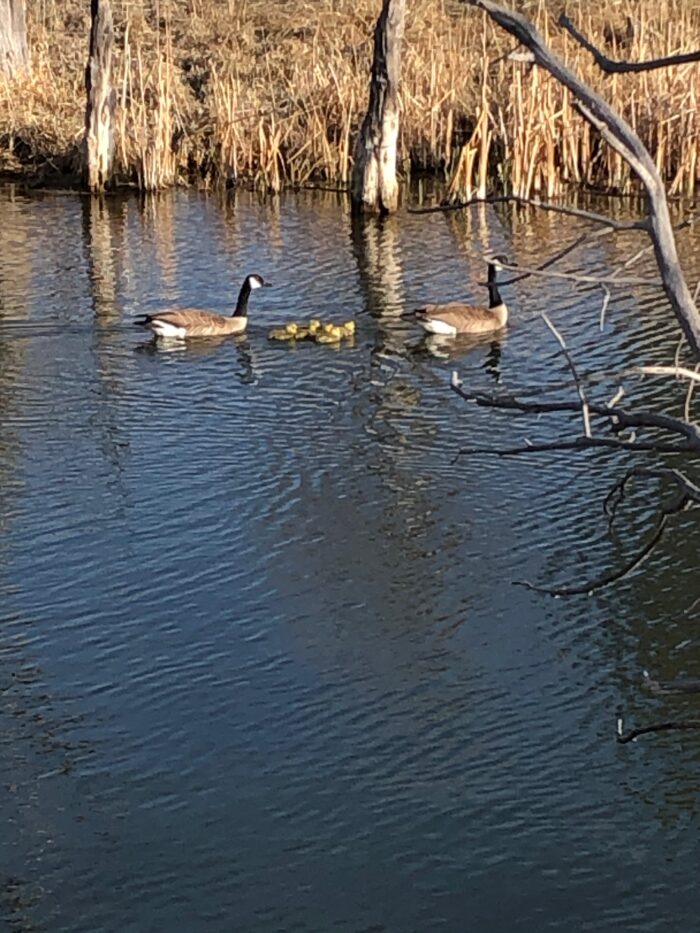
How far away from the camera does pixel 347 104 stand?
2030 cm

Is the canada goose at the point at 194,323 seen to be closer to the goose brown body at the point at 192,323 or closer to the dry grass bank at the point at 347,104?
the goose brown body at the point at 192,323

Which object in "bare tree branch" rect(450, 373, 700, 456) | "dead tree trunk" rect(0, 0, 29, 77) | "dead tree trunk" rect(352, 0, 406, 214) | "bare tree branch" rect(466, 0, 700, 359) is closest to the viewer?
"bare tree branch" rect(466, 0, 700, 359)

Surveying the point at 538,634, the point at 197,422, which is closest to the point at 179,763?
the point at 538,634

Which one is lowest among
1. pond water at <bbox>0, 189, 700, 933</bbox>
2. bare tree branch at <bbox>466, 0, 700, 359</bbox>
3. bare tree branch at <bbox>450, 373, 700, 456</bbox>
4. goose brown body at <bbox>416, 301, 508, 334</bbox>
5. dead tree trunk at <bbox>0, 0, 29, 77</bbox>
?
pond water at <bbox>0, 189, 700, 933</bbox>

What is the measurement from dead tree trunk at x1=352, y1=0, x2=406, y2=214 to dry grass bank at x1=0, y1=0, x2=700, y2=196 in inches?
34.6

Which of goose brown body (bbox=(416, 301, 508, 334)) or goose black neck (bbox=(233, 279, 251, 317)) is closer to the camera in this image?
goose brown body (bbox=(416, 301, 508, 334))

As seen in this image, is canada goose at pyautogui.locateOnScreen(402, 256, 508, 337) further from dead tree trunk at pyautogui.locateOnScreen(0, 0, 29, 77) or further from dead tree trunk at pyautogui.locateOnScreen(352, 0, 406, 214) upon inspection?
dead tree trunk at pyautogui.locateOnScreen(0, 0, 29, 77)

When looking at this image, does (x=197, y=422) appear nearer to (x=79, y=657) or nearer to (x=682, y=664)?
(x=79, y=657)

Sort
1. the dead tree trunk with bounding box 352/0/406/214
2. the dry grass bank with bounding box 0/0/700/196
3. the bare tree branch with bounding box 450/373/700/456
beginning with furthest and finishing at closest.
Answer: the dry grass bank with bounding box 0/0/700/196 → the dead tree trunk with bounding box 352/0/406/214 → the bare tree branch with bounding box 450/373/700/456

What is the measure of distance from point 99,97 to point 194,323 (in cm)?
720

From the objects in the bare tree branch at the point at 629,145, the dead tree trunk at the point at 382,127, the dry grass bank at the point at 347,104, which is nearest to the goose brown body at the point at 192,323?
the dead tree trunk at the point at 382,127

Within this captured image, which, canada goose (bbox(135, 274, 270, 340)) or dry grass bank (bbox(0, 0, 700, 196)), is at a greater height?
dry grass bank (bbox(0, 0, 700, 196))

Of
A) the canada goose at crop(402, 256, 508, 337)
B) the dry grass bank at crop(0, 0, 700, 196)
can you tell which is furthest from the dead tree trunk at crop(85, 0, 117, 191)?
the canada goose at crop(402, 256, 508, 337)

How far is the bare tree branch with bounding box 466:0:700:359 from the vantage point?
3.04m
